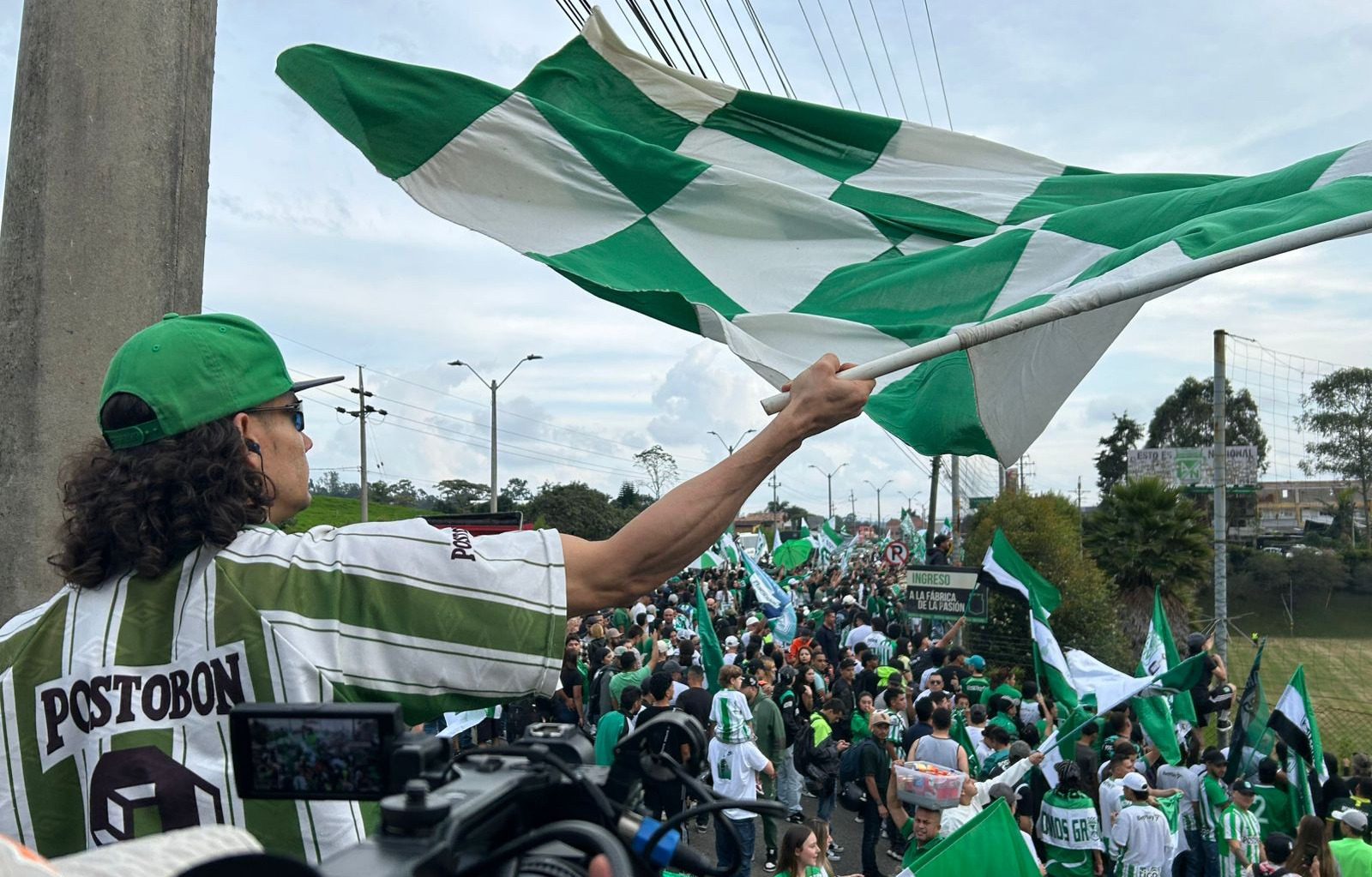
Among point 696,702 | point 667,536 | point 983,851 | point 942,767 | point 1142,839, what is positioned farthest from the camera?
point 696,702

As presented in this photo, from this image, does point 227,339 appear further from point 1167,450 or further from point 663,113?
point 1167,450

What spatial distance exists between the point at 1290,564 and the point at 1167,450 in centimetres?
1425

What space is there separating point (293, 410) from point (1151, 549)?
957 inches

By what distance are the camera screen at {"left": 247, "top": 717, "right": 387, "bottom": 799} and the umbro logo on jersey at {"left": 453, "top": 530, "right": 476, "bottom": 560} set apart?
41 centimetres

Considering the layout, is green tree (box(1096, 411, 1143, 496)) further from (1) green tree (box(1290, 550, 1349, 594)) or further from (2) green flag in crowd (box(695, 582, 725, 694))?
(2) green flag in crowd (box(695, 582, 725, 694))

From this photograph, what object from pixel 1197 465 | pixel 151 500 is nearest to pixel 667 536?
pixel 151 500

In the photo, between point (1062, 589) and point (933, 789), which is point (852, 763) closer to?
point (933, 789)

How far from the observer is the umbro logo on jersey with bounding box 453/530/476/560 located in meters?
1.48

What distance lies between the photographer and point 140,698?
1444 mm

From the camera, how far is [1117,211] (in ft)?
10.8

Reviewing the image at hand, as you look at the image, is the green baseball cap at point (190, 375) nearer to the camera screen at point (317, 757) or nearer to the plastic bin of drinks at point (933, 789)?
the camera screen at point (317, 757)

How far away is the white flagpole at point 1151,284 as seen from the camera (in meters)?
2.51

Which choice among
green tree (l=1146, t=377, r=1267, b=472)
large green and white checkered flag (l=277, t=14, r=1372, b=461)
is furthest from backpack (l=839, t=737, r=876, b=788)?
green tree (l=1146, t=377, r=1267, b=472)

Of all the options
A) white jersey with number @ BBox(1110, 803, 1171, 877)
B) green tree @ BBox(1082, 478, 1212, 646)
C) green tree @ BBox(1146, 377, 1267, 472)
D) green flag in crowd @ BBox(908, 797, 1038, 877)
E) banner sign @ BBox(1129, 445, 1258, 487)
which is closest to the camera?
green flag in crowd @ BBox(908, 797, 1038, 877)
